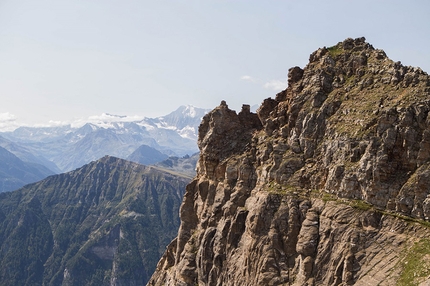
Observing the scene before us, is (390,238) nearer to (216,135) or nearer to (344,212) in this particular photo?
(344,212)

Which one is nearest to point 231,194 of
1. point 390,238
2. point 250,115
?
point 250,115

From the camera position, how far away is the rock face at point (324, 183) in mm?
61000

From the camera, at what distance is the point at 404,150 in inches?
2514

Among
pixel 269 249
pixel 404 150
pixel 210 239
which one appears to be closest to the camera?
pixel 404 150

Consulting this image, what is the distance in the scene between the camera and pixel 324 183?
71125 millimetres

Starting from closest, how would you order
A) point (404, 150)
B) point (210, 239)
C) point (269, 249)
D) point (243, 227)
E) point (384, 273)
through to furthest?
point (384, 273), point (404, 150), point (269, 249), point (243, 227), point (210, 239)

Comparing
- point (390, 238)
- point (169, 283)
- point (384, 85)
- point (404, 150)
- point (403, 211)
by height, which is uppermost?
point (384, 85)

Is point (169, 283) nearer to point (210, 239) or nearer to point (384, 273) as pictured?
point (210, 239)

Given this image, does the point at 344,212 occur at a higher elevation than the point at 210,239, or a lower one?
higher

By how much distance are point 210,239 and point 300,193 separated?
78.4 ft

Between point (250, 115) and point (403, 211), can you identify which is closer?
point (403, 211)

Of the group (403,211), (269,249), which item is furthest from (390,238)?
(269,249)

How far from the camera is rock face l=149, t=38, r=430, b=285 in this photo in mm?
61000

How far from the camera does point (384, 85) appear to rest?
7306 centimetres
